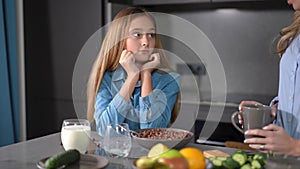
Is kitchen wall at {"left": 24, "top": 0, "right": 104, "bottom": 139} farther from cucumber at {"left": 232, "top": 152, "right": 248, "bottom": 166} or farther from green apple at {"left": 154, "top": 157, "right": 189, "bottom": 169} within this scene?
green apple at {"left": 154, "top": 157, "right": 189, "bottom": 169}

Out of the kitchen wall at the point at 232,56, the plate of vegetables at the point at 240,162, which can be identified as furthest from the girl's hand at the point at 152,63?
the kitchen wall at the point at 232,56

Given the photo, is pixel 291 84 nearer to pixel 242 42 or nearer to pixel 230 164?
pixel 230 164

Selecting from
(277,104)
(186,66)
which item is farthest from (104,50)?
(186,66)

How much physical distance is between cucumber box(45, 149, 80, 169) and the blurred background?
6.17 ft

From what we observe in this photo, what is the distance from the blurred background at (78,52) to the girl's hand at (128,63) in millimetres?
1308

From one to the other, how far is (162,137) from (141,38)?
523 mm

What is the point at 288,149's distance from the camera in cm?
125

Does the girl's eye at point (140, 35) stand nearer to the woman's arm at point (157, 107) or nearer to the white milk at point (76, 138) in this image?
the woman's arm at point (157, 107)

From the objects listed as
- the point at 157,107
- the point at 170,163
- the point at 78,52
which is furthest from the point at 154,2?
the point at 170,163

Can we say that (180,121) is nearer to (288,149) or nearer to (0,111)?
(0,111)

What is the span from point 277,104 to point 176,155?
3.16 ft

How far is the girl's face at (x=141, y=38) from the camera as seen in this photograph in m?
1.75

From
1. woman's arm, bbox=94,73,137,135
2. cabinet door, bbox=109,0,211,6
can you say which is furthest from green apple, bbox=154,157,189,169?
cabinet door, bbox=109,0,211,6

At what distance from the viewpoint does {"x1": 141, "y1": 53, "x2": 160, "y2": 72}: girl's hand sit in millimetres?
1778
